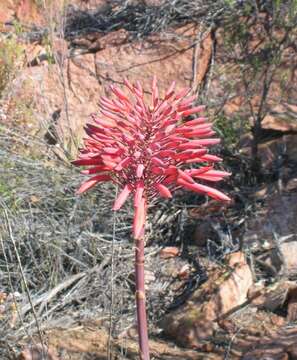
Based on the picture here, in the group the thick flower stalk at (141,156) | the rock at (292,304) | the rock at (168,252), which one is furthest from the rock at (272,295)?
the thick flower stalk at (141,156)

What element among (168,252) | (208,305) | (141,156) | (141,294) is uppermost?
(141,156)

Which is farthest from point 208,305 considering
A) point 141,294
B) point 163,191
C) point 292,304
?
point 163,191

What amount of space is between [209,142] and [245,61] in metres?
3.81

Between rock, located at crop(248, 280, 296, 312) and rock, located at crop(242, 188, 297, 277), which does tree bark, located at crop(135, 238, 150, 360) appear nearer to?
rock, located at crop(248, 280, 296, 312)

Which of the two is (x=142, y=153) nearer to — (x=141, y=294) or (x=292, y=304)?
(x=141, y=294)

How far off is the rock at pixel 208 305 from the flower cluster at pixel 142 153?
74.2 inches

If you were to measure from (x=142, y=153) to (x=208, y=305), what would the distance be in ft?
7.03

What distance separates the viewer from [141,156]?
2.08 meters

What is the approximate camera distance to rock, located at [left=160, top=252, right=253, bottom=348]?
12.8 ft

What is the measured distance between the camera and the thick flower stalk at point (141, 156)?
2057mm

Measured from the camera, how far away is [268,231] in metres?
4.67

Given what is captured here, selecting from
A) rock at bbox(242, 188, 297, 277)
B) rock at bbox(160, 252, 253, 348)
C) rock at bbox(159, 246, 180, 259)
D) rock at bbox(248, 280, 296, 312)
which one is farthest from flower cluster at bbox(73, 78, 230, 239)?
rock at bbox(159, 246, 180, 259)

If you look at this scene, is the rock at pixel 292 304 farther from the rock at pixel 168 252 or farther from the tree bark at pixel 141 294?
the tree bark at pixel 141 294

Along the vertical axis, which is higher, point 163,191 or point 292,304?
point 163,191
